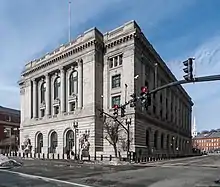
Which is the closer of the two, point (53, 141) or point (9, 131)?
point (53, 141)

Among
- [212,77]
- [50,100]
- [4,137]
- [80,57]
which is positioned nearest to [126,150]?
[80,57]

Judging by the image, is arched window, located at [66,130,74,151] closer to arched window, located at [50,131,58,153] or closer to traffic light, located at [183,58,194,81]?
arched window, located at [50,131,58,153]

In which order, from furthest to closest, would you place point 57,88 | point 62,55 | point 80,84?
1. point 57,88
2. point 62,55
3. point 80,84

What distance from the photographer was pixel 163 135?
272 feet

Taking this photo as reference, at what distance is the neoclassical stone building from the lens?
64500 mm

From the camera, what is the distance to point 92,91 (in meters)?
67.2

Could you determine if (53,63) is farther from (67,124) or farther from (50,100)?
(67,124)

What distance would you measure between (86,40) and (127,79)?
13.2 meters

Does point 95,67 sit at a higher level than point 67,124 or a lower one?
higher

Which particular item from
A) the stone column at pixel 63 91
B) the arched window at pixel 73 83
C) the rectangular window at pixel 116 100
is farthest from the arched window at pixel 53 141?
the rectangular window at pixel 116 100

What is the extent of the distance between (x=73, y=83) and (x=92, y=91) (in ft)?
30.9

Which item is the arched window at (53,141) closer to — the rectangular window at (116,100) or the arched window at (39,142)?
the arched window at (39,142)

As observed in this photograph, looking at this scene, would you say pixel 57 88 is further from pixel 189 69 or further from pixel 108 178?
pixel 189 69

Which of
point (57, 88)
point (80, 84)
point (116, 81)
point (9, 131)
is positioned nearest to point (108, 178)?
point (116, 81)
